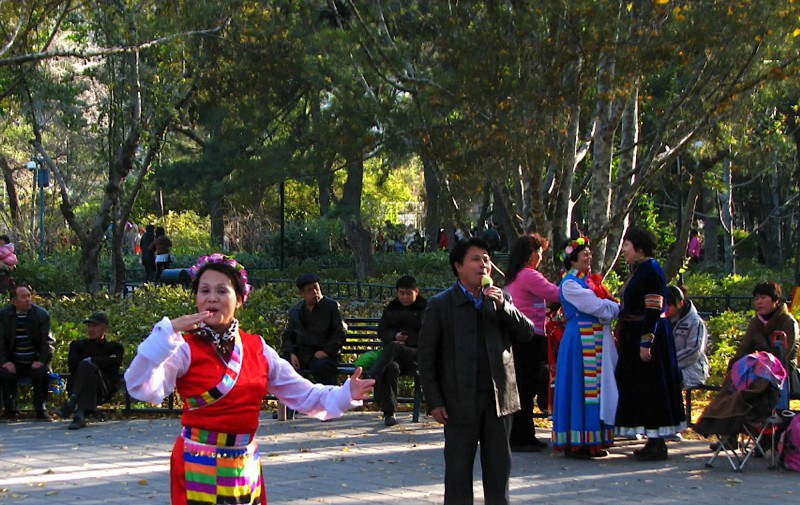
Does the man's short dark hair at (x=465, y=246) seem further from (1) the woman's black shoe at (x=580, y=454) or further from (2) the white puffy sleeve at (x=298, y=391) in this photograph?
(1) the woman's black shoe at (x=580, y=454)

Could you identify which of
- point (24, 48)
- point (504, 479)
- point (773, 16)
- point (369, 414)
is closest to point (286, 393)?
point (504, 479)

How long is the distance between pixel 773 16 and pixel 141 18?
10040 millimetres

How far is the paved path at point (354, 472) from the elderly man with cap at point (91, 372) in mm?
333

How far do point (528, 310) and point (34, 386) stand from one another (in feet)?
17.2

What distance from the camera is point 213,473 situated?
15.0 ft

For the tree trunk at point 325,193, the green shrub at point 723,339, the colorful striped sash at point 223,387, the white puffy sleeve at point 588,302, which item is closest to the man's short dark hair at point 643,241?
the white puffy sleeve at point 588,302

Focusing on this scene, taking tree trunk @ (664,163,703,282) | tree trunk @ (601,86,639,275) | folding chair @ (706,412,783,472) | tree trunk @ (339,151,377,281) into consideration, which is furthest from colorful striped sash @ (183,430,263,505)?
tree trunk @ (339,151,377,281)

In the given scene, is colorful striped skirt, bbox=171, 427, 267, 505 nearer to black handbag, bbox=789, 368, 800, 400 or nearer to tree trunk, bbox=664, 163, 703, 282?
black handbag, bbox=789, 368, 800, 400

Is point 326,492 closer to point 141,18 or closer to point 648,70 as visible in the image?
point 648,70

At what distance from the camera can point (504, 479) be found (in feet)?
20.9

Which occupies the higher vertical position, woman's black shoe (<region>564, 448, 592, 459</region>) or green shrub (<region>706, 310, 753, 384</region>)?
green shrub (<region>706, 310, 753, 384</region>)

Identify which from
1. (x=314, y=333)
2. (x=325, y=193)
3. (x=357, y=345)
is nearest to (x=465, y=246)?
(x=314, y=333)

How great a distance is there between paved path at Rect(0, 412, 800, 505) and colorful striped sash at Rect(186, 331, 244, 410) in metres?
3.26

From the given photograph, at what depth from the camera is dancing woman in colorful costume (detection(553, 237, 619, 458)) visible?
8.95m
